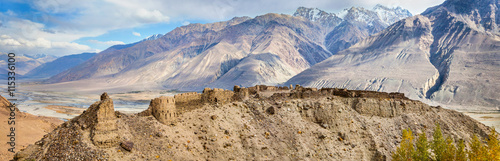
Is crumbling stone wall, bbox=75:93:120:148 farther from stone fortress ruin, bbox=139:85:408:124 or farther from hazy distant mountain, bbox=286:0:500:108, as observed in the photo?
hazy distant mountain, bbox=286:0:500:108

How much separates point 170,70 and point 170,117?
506ft

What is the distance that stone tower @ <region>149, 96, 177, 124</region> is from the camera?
49.4 ft

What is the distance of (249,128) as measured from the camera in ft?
57.0

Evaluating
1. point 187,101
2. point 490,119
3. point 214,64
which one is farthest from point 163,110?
point 214,64

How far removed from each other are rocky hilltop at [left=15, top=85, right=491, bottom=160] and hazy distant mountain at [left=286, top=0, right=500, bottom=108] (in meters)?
71.6

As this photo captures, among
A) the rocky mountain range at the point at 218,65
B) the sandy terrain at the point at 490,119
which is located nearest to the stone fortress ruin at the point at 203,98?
the sandy terrain at the point at 490,119

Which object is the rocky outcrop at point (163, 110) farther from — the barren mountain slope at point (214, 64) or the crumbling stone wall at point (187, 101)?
the barren mountain slope at point (214, 64)

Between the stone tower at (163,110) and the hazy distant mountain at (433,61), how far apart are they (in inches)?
3427

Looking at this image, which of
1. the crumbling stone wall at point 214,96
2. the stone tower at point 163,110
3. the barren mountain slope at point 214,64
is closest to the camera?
the stone tower at point 163,110

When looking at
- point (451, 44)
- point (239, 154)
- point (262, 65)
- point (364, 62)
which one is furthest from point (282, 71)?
point (239, 154)

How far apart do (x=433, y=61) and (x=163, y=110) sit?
401 feet

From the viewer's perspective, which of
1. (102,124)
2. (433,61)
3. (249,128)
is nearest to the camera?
(102,124)

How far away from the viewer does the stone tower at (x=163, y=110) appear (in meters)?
15.1

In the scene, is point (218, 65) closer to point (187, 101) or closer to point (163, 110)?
point (187, 101)
